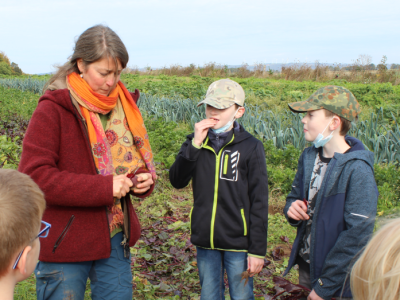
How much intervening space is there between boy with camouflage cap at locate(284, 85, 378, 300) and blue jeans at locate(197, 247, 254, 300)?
31 cm

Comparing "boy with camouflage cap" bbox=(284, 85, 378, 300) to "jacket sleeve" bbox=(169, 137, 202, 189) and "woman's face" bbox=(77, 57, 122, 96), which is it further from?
"woman's face" bbox=(77, 57, 122, 96)

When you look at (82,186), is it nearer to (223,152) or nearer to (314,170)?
(223,152)

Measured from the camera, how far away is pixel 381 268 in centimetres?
86

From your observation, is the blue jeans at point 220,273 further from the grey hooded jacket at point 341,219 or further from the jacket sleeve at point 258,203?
the grey hooded jacket at point 341,219

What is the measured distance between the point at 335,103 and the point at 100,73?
4.08 feet

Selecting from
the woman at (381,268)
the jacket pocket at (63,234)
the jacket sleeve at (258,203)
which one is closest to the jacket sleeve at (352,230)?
the jacket sleeve at (258,203)

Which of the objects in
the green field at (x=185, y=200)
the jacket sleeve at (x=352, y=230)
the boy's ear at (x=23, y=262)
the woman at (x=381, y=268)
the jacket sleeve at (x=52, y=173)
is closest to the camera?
the woman at (x=381, y=268)

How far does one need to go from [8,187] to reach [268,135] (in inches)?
181

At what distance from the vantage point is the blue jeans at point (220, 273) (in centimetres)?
196

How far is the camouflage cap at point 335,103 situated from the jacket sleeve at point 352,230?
31cm

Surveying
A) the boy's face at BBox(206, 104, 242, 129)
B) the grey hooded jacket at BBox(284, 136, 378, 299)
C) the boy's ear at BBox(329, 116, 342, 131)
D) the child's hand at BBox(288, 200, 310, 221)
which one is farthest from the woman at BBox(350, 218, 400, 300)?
the boy's face at BBox(206, 104, 242, 129)

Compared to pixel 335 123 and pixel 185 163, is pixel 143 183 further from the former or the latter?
pixel 335 123

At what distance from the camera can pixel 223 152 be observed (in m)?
2.01

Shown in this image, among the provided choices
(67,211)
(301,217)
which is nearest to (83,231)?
(67,211)
